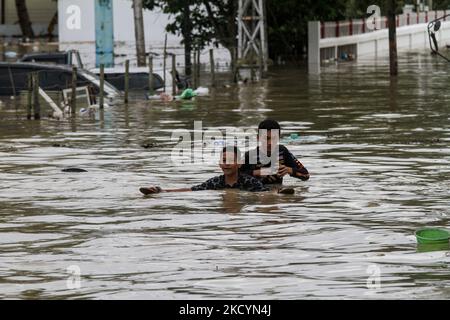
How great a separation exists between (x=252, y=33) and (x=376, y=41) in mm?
17710

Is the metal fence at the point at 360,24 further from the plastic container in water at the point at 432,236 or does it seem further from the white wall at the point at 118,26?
the plastic container in water at the point at 432,236

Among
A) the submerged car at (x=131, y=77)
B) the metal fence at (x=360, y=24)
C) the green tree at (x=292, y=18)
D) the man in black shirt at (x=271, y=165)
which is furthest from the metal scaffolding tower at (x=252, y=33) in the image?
the man in black shirt at (x=271, y=165)

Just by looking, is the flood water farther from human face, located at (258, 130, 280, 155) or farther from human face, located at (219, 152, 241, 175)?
human face, located at (258, 130, 280, 155)

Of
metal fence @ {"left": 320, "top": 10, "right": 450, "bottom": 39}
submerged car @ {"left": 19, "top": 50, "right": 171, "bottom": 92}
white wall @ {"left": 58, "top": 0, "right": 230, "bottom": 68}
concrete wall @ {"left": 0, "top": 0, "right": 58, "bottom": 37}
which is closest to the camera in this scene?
submerged car @ {"left": 19, "top": 50, "right": 171, "bottom": 92}

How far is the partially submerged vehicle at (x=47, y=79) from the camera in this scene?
30047mm

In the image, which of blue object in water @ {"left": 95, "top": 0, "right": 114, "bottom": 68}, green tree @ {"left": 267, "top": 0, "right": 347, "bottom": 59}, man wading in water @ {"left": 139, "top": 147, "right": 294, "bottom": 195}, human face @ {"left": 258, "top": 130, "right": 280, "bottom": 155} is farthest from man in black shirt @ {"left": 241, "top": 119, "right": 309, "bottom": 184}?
green tree @ {"left": 267, "top": 0, "right": 347, "bottom": 59}

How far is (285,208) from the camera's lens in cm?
1472

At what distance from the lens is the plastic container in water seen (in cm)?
1166

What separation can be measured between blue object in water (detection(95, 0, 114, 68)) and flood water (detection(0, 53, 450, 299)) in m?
11.7

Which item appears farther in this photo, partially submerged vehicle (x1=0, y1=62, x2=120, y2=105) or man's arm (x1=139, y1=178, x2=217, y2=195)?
partially submerged vehicle (x1=0, y1=62, x2=120, y2=105)

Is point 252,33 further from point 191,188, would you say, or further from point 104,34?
point 191,188

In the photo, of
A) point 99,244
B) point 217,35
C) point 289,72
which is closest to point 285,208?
point 99,244

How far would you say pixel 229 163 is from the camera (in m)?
15.4
